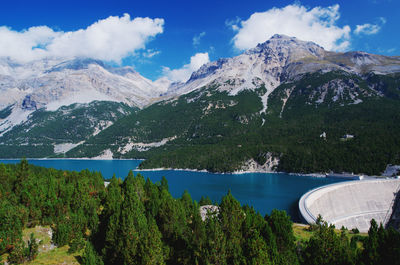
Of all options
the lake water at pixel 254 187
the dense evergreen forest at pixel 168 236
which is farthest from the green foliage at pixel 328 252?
the lake water at pixel 254 187

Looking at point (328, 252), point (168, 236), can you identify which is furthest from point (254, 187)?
point (328, 252)

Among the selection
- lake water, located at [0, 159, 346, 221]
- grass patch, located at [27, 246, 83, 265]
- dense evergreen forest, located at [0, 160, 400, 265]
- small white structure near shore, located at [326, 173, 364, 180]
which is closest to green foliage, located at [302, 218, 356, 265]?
dense evergreen forest, located at [0, 160, 400, 265]

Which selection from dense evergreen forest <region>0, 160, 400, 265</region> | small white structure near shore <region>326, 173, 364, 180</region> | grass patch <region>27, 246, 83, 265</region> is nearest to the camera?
dense evergreen forest <region>0, 160, 400, 265</region>

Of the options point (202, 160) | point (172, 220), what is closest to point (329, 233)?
point (172, 220)

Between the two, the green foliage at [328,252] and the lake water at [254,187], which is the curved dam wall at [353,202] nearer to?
the lake water at [254,187]

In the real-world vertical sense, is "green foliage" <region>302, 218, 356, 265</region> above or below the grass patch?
above

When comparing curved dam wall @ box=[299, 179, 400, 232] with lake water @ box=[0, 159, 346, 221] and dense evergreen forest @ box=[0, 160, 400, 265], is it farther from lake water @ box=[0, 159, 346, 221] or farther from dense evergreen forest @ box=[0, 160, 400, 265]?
dense evergreen forest @ box=[0, 160, 400, 265]

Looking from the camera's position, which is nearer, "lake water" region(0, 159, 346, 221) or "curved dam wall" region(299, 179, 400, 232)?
"curved dam wall" region(299, 179, 400, 232)
